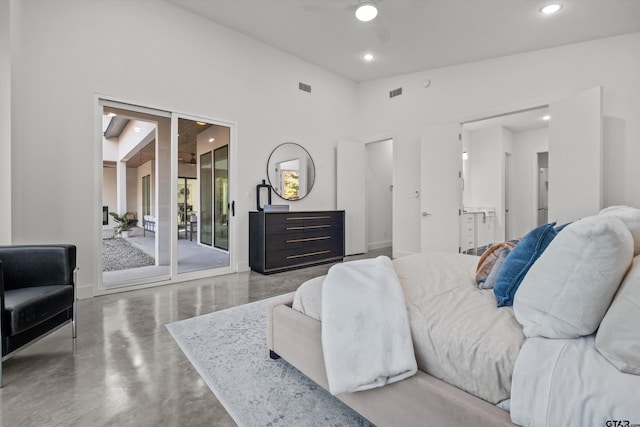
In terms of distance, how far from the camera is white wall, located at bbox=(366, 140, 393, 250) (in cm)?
656

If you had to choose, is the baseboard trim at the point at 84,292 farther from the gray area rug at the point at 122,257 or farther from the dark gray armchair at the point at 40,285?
the dark gray armchair at the point at 40,285

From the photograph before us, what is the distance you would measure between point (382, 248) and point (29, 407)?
19.6 ft

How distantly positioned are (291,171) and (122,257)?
3.47 metres

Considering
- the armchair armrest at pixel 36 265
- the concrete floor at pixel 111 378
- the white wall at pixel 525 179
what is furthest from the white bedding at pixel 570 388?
the white wall at pixel 525 179

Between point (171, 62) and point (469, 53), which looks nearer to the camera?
point (171, 62)

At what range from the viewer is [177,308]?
9.66 ft

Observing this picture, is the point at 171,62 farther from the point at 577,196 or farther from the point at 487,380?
the point at 577,196

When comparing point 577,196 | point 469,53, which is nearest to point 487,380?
point 577,196

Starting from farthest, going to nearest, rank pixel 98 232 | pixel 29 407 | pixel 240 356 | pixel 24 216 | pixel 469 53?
pixel 469 53, pixel 98 232, pixel 24 216, pixel 240 356, pixel 29 407

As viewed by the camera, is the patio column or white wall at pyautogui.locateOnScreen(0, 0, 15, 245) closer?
white wall at pyautogui.locateOnScreen(0, 0, 15, 245)

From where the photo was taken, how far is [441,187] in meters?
4.78

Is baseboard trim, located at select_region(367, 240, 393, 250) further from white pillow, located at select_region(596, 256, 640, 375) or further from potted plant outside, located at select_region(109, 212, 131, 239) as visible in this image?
potted plant outside, located at select_region(109, 212, 131, 239)

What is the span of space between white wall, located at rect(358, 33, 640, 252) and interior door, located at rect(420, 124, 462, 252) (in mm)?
318

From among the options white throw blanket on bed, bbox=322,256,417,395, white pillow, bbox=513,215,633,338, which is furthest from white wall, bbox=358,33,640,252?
white throw blanket on bed, bbox=322,256,417,395
